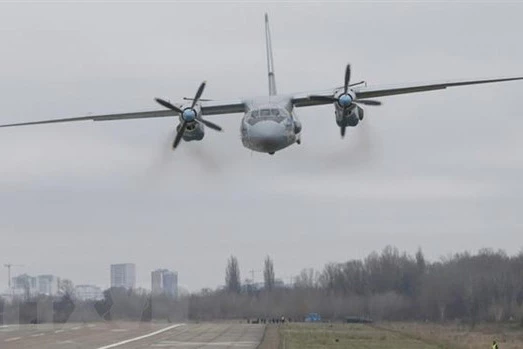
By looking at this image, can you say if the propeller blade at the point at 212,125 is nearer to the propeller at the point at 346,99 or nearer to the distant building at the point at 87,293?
the propeller at the point at 346,99

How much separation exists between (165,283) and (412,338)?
3354 centimetres

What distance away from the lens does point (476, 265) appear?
10000cm

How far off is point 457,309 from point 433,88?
166 feet

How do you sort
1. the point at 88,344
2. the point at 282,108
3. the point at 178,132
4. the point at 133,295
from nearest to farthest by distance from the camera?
the point at 282,108 → the point at 178,132 → the point at 88,344 → the point at 133,295

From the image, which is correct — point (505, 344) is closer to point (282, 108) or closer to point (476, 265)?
point (476, 265)

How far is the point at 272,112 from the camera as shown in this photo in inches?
1822

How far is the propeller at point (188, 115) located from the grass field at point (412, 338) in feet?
67.0

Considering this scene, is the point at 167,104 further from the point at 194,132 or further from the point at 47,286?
the point at 47,286

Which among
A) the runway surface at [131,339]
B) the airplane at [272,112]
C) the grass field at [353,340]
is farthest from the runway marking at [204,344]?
the airplane at [272,112]

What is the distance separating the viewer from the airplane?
45.8 meters

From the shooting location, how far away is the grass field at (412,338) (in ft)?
224

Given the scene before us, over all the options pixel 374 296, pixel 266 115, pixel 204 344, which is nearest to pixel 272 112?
pixel 266 115

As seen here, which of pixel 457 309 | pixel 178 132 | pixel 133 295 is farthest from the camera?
pixel 133 295

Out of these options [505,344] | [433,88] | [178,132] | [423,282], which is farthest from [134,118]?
[423,282]
